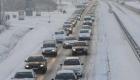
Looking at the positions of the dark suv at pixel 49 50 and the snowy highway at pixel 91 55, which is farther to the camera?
the dark suv at pixel 49 50

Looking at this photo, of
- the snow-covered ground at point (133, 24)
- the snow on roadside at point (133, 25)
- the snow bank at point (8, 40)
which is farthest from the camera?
the snow-covered ground at point (133, 24)

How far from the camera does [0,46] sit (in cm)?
6291

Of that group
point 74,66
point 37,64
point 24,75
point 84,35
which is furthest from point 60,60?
point 84,35

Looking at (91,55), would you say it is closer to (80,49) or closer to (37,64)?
(80,49)

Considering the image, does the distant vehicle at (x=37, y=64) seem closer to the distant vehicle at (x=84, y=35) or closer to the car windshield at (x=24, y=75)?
the car windshield at (x=24, y=75)

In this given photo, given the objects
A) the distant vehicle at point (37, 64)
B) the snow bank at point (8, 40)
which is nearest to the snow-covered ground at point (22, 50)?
the snow bank at point (8, 40)

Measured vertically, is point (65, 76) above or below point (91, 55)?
above

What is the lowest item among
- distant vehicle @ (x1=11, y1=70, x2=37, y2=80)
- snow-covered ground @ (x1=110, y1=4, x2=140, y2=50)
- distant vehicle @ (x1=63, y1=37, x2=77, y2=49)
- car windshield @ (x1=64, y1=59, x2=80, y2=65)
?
snow-covered ground @ (x1=110, y1=4, x2=140, y2=50)

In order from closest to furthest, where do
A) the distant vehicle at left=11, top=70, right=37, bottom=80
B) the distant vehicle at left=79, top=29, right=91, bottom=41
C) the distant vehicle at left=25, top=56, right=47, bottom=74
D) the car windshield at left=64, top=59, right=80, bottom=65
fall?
the distant vehicle at left=11, top=70, right=37, bottom=80 < the car windshield at left=64, top=59, right=80, bottom=65 < the distant vehicle at left=25, top=56, right=47, bottom=74 < the distant vehicle at left=79, top=29, right=91, bottom=41

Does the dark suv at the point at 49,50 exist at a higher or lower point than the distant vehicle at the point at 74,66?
lower

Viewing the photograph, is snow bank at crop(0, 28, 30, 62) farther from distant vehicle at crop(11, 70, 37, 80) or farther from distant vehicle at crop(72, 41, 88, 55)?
distant vehicle at crop(11, 70, 37, 80)

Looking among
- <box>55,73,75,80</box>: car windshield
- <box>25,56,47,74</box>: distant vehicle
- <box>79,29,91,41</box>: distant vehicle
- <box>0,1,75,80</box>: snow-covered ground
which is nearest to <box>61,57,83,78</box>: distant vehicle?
<box>25,56,47,74</box>: distant vehicle

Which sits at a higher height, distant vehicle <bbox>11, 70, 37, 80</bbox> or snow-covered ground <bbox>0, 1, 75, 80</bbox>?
distant vehicle <bbox>11, 70, 37, 80</bbox>

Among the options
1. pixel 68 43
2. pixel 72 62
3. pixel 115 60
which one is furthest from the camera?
pixel 68 43
